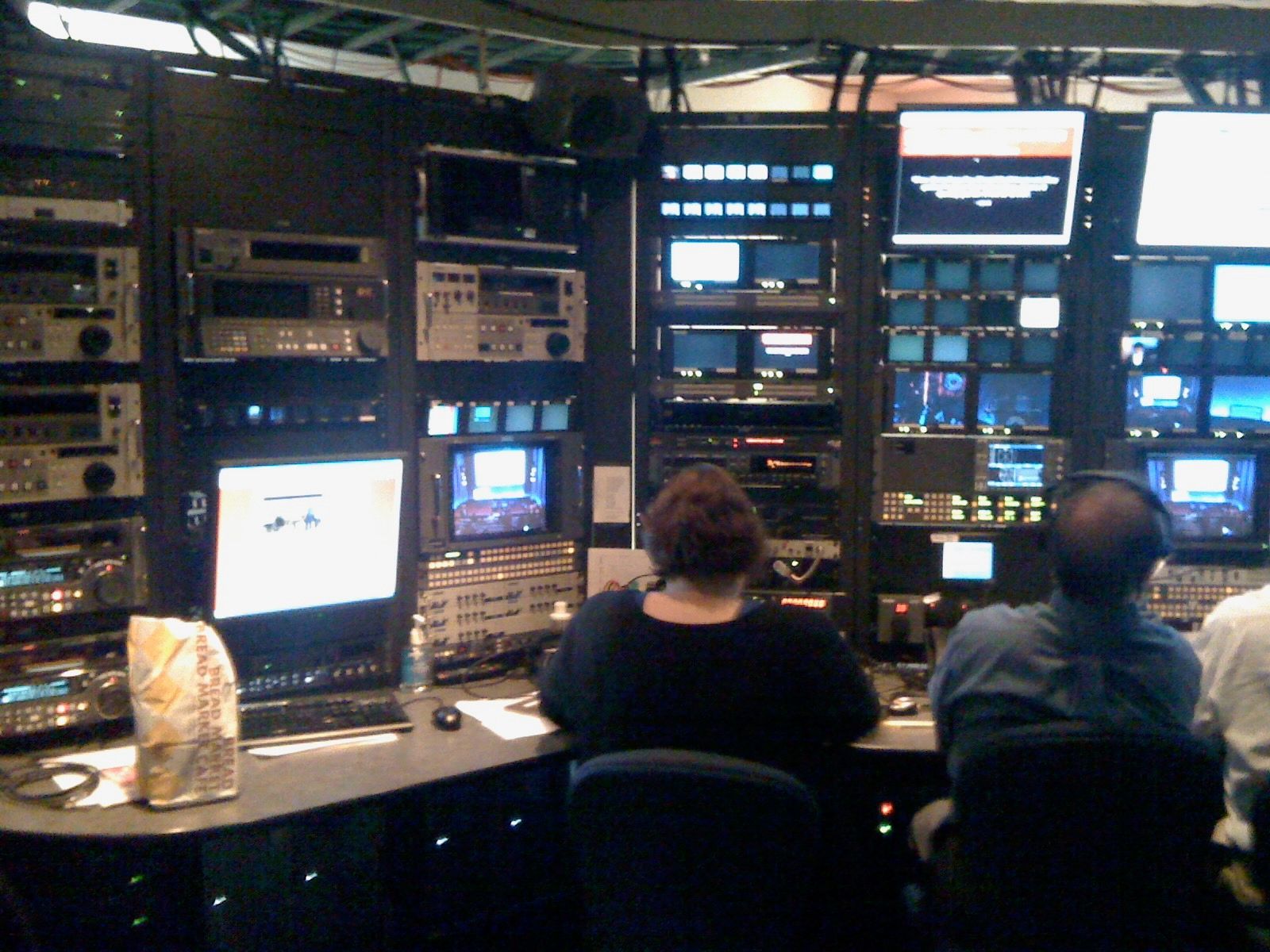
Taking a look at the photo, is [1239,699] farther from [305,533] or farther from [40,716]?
[40,716]

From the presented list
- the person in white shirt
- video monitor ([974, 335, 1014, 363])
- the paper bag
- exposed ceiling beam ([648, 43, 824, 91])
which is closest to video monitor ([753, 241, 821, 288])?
video monitor ([974, 335, 1014, 363])

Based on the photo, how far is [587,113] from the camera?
2.86 metres

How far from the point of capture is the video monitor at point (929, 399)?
9.92ft

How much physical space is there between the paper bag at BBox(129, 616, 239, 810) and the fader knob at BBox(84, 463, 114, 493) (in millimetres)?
453

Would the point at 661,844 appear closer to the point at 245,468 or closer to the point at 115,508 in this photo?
the point at 245,468

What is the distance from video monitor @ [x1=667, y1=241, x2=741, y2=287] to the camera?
3020mm

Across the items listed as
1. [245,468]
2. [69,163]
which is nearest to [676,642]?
[245,468]

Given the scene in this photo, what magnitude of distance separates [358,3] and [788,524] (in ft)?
5.44

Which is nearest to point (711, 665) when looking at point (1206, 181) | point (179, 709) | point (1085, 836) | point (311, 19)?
point (1085, 836)

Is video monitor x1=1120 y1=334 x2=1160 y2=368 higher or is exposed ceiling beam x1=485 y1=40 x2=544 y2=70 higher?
exposed ceiling beam x1=485 y1=40 x2=544 y2=70

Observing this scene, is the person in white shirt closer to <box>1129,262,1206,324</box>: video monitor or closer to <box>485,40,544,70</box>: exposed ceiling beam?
<box>1129,262,1206,324</box>: video monitor

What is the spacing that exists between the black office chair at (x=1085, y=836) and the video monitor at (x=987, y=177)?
1592mm

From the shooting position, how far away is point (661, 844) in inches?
67.9

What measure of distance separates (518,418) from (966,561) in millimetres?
1210
